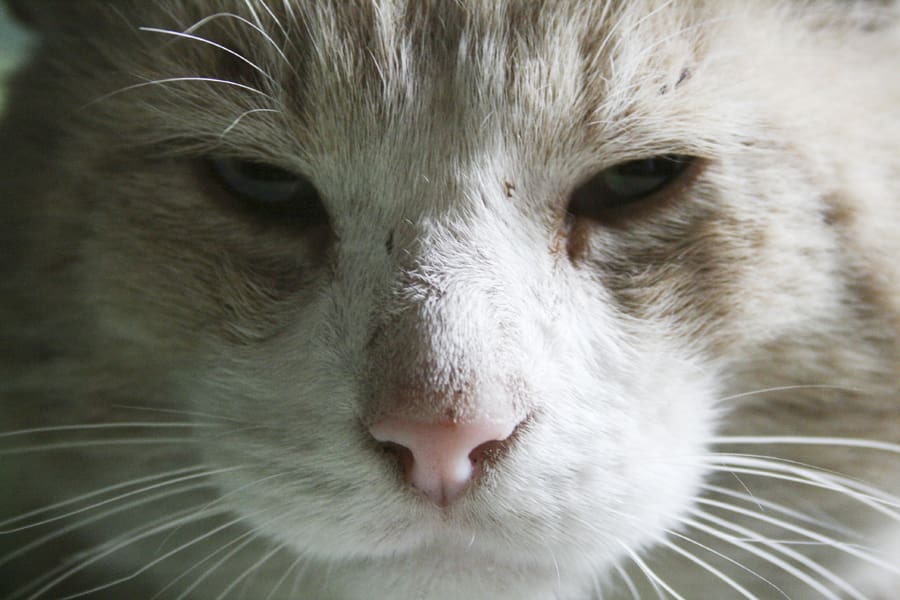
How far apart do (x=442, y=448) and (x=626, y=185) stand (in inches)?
14.0

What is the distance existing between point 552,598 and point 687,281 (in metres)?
0.34

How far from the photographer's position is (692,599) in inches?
45.5

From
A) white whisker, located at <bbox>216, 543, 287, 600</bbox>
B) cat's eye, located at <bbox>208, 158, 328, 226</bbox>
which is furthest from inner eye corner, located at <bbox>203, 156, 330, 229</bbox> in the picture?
white whisker, located at <bbox>216, 543, 287, 600</bbox>

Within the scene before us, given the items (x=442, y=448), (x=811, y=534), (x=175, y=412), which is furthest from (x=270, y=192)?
(x=811, y=534)

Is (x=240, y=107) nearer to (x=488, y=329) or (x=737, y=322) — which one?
(x=488, y=329)

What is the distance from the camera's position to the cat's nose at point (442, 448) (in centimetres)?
79

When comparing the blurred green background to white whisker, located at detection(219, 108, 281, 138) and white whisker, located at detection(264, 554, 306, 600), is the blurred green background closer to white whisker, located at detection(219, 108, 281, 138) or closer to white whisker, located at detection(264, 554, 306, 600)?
white whisker, located at detection(219, 108, 281, 138)

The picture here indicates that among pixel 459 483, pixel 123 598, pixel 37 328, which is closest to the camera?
pixel 459 483

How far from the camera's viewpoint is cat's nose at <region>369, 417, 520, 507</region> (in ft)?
2.59

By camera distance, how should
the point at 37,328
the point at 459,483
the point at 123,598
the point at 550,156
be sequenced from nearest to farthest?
the point at 459,483 → the point at 550,156 → the point at 37,328 → the point at 123,598

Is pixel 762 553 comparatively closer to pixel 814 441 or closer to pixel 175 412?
pixel 814 441

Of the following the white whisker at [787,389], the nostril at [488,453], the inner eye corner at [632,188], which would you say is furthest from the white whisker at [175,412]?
the white whisker at [787,389]

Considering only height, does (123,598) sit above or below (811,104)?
below

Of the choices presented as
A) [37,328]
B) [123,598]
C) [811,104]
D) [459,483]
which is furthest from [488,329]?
[123,598]
